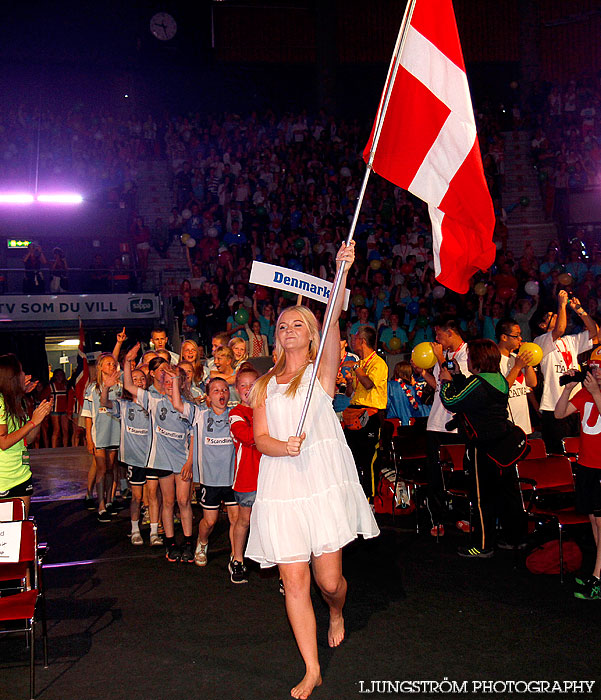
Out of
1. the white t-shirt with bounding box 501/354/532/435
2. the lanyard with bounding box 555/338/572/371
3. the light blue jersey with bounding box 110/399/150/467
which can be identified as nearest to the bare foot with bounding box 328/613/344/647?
the light blue jersey with bounding box 110/399/150/467

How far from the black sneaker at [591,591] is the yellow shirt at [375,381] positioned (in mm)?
3111

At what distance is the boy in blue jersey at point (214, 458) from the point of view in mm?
6574

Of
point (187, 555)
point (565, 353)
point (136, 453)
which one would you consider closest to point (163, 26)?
point (565, 353)

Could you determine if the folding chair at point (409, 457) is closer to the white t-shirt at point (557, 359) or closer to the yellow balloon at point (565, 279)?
the white t-shirt at point (557, 359)

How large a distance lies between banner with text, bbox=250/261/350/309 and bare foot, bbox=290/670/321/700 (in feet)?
7.19

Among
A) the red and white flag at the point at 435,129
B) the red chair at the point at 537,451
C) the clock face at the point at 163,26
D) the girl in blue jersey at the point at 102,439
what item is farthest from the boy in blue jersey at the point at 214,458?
the clock face at the point at 163,26

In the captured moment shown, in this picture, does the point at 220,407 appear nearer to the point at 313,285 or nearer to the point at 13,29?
the point at 313,285

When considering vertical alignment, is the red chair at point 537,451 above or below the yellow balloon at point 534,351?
below

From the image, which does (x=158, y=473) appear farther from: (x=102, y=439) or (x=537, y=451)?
(x=537, y=451)

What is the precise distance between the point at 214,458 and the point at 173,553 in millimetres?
1058

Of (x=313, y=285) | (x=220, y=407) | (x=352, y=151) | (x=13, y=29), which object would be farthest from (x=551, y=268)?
(x=13, y=29)

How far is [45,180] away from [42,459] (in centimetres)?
1024

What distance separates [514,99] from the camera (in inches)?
1017

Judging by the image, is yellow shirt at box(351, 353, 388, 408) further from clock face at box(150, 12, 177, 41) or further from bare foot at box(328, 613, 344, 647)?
clock face at box(150, 12, 177, 41)
